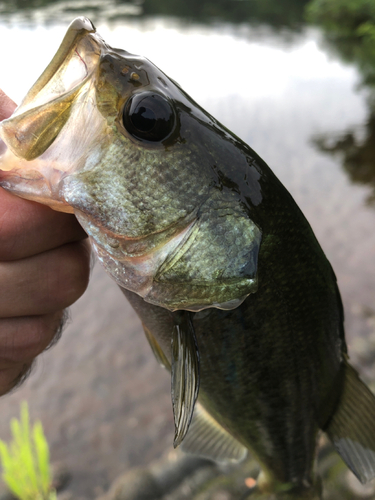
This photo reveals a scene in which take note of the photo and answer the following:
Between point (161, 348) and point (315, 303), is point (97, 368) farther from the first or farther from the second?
point (315, 303)

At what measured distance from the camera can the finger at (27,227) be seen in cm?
104

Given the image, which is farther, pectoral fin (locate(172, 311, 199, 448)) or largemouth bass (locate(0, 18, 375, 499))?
pectoral fin (locate(172, 311, 199, 448))

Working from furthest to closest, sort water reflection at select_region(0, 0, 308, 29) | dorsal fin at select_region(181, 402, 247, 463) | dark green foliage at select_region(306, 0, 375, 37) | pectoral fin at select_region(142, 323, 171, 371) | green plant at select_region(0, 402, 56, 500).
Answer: water reflection at select_region(0, 0, 308, 29)
dark green foliage at select_region(306, 0, 375, 37)
green plant at select_region(0, 402, 56, 500)
dorsal fin at select_region(181, 402, 247, 463)
pectoral fin at select_region(142, 323, 171, 371)

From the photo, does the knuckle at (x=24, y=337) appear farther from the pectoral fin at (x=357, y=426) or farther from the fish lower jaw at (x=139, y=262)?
the pectoral fin at (x=357, y=426)

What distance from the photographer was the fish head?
99 centimetres

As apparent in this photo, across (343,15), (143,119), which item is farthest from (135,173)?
(343,15)

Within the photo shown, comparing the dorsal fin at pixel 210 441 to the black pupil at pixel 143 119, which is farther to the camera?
the dorsal fin at pixel 210 441

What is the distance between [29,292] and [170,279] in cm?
45

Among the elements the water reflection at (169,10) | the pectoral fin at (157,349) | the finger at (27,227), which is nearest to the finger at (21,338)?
the finger at (27,227)

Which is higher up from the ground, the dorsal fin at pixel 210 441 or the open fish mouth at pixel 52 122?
the open fish mouth at pixel 52 122

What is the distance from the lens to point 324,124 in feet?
37.9

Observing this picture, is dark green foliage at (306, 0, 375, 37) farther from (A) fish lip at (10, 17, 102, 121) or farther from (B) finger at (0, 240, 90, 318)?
(B) finger at (0, 240, 90, 318)

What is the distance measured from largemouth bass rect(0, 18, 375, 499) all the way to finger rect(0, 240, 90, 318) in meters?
0.21

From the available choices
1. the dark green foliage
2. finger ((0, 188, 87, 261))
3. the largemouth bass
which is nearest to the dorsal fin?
the largemouth bass
